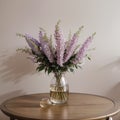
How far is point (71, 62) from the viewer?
187cm

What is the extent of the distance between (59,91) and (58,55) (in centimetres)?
28

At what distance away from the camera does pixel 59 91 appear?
1.91m

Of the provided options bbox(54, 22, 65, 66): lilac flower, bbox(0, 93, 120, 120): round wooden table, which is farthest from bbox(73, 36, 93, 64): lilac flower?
bbox(0, 93, 120, 120): round wooden table

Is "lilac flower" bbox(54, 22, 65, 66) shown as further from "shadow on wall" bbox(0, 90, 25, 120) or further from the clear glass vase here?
"shadow on wall" bbox(0, 90, 25, 120)

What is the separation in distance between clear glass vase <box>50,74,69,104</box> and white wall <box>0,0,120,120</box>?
43cm

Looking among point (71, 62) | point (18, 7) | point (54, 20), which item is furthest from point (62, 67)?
point (18, 7)

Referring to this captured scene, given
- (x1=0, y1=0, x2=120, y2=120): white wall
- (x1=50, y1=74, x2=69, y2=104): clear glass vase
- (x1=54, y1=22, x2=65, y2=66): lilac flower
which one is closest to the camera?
(x1=54, y1=22, x2=65, y2=66): lilac flower

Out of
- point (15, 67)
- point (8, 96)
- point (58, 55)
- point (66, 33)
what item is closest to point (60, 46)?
point (58, 55)

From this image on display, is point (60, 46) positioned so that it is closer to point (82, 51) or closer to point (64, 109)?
point (82, 51)

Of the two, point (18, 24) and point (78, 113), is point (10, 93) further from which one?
point (78, 113)

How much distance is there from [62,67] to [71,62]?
71 mm

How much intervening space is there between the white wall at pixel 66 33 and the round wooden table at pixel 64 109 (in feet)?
0.94

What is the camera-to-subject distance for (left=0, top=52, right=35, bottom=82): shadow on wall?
230 cm

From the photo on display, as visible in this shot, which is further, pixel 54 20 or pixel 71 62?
pixel 54 20
